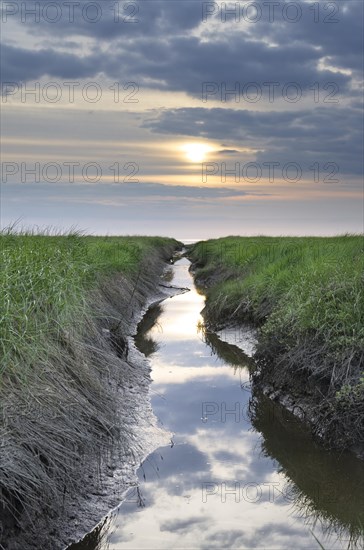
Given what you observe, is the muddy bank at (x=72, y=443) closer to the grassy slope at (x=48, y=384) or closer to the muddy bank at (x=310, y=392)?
the grassy slope at (x=48, y=384)

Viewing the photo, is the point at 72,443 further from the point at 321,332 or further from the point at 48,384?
the point at 321,332

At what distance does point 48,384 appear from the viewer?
5996 millimetres

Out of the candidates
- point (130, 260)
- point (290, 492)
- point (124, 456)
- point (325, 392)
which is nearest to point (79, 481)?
point (124, 456)

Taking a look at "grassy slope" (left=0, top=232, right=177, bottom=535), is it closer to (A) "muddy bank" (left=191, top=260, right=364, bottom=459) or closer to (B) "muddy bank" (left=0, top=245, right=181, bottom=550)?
(B) "muddy bank" (left=0, top=245, right=181, bottom=550)

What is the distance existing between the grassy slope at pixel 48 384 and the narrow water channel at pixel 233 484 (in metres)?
0.60

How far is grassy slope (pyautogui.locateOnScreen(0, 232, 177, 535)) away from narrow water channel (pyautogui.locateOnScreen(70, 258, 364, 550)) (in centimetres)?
60

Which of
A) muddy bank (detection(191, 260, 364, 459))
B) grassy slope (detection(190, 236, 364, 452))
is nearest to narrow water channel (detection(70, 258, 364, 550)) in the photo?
muddy bank (detection(191, 260, 364, 459))

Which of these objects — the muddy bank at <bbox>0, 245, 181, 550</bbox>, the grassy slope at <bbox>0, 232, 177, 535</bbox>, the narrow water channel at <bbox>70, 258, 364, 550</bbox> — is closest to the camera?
the muddy bank at <bbox>0, 245, 181, 550</bbox>

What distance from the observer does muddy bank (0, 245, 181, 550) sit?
468 centimetres

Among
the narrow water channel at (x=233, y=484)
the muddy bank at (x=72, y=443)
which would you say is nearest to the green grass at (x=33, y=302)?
the muddy bank at (x=72, y=443)

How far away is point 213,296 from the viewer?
16.1 meters

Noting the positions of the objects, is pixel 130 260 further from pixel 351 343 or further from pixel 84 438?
pixel 84 438

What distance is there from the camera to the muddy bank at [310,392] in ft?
22.2

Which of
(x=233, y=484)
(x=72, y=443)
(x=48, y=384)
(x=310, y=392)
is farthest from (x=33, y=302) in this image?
(x=310, y=392)
